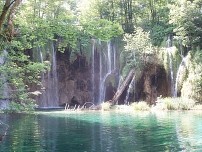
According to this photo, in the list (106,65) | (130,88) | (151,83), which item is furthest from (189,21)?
(106,65)

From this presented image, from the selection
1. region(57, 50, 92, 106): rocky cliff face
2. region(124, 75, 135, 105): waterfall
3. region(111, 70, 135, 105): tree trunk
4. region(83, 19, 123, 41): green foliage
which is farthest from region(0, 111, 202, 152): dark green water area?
region(83, 19, 123, 41): green foliage

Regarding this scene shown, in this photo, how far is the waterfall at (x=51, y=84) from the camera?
37219 millimetres

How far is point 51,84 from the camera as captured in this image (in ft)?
123

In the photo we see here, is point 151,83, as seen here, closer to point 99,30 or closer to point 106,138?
point 99,30

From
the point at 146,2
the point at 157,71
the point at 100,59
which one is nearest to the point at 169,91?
the point at 157,71

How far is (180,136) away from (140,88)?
66.0 ft

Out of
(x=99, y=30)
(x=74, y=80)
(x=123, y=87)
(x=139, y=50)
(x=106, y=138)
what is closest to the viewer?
(x=106, y=138)

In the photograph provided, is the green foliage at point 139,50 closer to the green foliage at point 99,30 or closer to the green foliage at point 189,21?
the green foliage at point 189,21

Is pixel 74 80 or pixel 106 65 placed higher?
pixel 106 65

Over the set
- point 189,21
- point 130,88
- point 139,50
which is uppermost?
point 189,21

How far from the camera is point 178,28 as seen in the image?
32.6 metres

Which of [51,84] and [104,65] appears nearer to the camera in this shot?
[51,84]

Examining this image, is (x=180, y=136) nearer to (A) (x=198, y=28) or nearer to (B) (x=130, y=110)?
(B) (x=130, y=110)

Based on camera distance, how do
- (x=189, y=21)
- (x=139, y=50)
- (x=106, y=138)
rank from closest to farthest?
(x=106, y=138) → (x=189, y=21) → (x=139, y=50)
